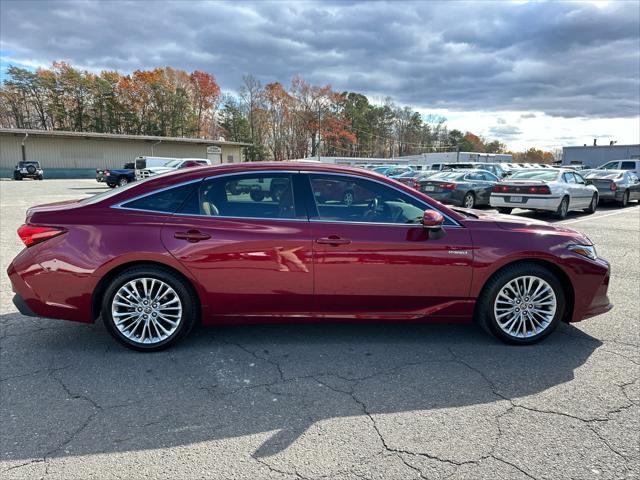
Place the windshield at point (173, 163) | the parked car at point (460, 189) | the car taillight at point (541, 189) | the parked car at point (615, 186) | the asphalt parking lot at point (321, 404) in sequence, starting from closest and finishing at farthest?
the asphalt parking lot at point (321, 404), the car taillight at point (541, 189), the parked car at point (460, 189), the parked car at point (615, 186), the windshield at point (173, 163)

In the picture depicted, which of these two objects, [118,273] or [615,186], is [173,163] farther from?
[118,273]

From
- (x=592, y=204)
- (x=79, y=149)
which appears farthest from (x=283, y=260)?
(x=79, y=149)

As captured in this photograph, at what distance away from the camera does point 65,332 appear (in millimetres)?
3891

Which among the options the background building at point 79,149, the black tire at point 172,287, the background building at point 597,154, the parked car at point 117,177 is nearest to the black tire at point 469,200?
the black tire at point 172,287

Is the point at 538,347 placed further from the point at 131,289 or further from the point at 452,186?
the point at 452,186

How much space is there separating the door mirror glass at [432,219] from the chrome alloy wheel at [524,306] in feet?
2.82

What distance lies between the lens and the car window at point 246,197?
3494 millimetres

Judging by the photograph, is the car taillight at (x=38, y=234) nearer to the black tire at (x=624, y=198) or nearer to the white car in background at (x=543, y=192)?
the white car in background at (x=543, y=192)

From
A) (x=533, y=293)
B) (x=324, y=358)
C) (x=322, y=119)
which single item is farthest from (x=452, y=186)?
(x=322, y=119)

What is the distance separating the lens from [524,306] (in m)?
3.66

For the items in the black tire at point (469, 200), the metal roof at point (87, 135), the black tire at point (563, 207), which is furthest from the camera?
the metal roof at point (87, 135)

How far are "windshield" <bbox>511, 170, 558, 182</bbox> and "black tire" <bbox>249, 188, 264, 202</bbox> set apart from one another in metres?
11.1

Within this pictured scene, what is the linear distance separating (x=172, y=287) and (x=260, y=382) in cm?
108

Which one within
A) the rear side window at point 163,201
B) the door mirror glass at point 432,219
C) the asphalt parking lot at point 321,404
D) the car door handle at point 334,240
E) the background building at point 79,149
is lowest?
the asphalt parking lot at point 321,404
